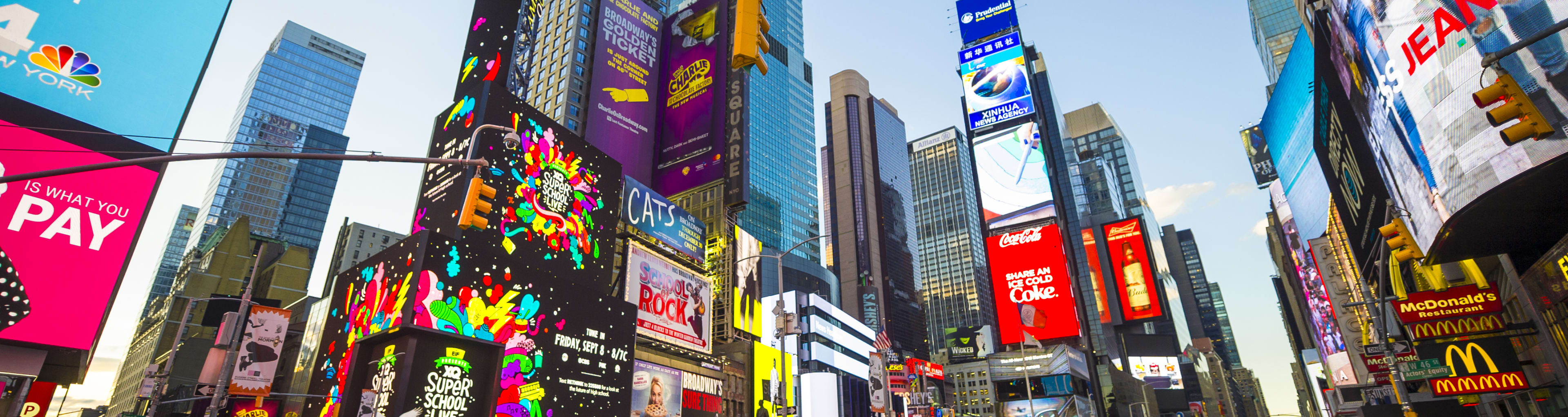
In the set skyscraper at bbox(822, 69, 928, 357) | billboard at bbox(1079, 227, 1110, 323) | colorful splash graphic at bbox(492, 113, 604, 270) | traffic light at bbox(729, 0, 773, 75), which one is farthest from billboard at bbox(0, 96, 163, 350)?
skyscraper at bbox(822, 69, 928, 357)

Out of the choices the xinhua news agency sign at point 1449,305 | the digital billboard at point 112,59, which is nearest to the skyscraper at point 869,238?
the xinhua news agency sign at point 1449,305

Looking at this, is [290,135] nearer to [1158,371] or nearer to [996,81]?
[996,81]

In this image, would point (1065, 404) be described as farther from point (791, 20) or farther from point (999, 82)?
point (791, 20)

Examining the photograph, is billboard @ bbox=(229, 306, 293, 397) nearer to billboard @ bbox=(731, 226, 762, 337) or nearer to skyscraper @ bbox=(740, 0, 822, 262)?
billboard @ bbox=(731, 226, 762, 337)

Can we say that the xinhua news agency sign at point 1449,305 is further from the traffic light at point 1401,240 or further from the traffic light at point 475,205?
the traffic light at point 475,205

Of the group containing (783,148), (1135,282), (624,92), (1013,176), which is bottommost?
(1135,282)

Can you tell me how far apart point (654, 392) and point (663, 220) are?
862 centimetres

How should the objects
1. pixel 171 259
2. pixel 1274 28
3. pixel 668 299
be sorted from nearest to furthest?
pixel 668 299, pixel 1274 28, pixel 171 259

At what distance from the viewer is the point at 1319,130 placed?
1193 inches

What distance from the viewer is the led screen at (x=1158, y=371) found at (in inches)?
4028

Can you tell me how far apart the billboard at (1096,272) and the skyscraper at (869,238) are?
2341 inches

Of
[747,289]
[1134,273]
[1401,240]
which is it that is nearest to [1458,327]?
[1401,240]

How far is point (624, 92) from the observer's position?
39594mm

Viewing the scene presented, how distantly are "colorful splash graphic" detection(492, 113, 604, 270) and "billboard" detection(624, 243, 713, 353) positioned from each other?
5.10 meters
